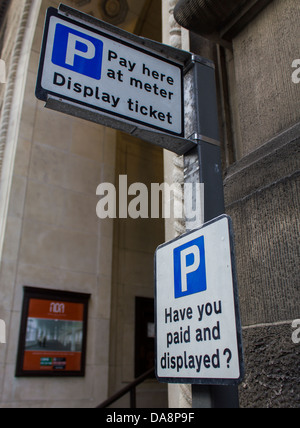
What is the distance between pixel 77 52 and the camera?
1.89 meters

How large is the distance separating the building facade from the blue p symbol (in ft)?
2.53

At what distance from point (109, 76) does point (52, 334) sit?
177 inches

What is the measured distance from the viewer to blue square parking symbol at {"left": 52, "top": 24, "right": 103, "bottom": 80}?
186 centimetres

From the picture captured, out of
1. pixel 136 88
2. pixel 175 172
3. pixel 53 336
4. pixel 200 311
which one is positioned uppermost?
pixel 175 172

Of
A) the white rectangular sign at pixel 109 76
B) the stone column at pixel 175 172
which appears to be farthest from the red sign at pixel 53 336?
the white rectangular sign at pixel 109 76

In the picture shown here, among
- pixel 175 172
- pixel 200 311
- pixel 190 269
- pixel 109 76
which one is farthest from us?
pixel 175 172

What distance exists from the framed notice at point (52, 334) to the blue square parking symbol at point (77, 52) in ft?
14.1

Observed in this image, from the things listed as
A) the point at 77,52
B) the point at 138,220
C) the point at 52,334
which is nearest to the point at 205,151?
the point at 77,52

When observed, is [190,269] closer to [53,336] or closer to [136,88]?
[136,88]

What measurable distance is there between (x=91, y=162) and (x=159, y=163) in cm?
194

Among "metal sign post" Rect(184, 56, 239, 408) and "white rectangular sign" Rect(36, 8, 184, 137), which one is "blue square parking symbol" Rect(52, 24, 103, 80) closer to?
"white rectangular sign" Rect(36, 8, 184, 137)

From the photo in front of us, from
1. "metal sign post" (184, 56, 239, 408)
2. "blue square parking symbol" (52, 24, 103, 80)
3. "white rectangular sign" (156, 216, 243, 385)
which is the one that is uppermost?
"blue square parking symbol" (52, 24, 103, 80)

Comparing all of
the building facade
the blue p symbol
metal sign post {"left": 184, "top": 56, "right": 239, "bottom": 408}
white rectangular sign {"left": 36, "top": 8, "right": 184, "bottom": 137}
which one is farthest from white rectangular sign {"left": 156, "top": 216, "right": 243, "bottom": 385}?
the building facade

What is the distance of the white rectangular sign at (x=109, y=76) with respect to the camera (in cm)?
181
